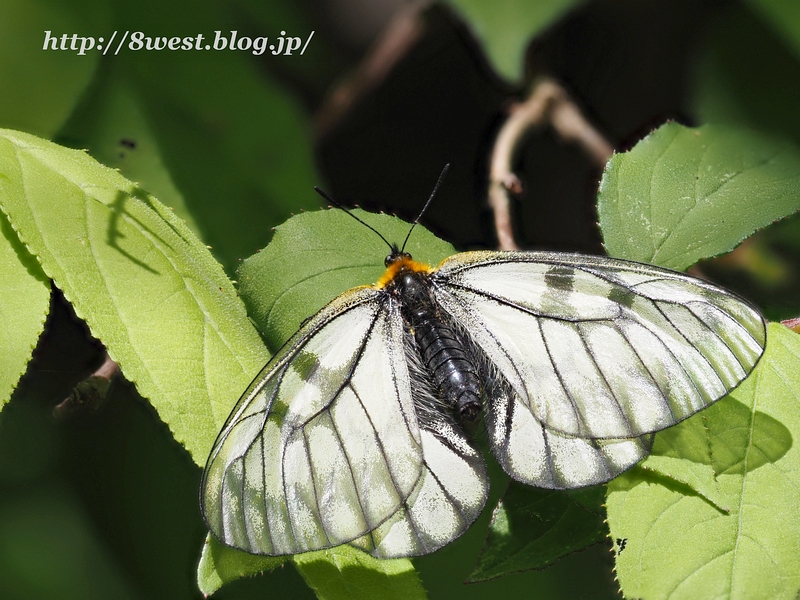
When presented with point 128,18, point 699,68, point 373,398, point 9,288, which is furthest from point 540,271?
point 699,68

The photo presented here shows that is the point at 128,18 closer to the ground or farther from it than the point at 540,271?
closer to the ground

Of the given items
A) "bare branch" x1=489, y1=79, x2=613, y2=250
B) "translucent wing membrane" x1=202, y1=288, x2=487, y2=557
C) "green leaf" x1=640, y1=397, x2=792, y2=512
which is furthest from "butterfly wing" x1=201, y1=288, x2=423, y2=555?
"bare branch" x1=489, y1=79, x2=613, y2=250

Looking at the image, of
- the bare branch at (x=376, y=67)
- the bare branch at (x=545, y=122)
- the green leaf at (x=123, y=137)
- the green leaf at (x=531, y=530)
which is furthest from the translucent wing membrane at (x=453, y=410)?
the bare branch at (x=376, y=67)

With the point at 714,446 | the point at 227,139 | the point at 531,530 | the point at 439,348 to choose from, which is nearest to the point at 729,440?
the point at 714,446

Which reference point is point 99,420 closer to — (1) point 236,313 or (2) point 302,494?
(1) point 236,313

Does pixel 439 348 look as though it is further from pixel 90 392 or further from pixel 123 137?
pixel 123 137

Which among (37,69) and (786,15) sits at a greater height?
(786,15)
